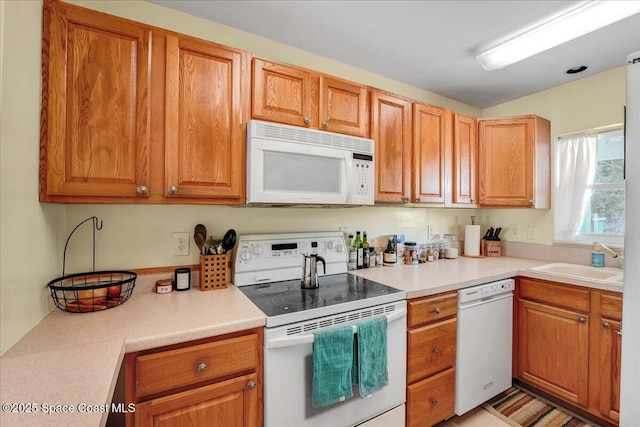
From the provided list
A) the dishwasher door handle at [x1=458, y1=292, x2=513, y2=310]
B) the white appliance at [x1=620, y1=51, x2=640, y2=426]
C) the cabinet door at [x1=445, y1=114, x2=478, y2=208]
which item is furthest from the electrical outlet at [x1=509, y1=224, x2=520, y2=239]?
the white appliance at [x1=620, y1=51, x2=640, y2=426]

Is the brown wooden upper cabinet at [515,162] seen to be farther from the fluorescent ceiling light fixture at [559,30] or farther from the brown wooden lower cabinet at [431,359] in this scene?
the brown wooden lower cabinet at [431,359]

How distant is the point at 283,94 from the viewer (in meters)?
1.69

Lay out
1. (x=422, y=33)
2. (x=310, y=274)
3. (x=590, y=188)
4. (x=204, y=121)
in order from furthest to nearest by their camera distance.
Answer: (x=590, y=188)
(x=422, y=33)
(x=310, y=274)
(x=204, y=121)

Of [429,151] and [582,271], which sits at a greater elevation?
[429,151]

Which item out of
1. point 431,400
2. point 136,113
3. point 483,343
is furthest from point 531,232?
point 136,113

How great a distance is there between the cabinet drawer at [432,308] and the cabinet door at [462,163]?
900 millimetres

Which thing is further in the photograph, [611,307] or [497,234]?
A: [497,234]

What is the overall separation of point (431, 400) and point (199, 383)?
1.36 metres

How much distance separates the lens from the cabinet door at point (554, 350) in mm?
1908

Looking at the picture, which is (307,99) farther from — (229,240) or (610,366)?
(610,366)

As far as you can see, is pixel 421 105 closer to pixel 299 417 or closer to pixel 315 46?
pixel 315 46

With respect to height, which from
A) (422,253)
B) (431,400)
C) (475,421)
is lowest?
(475,421)

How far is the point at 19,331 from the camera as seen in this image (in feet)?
3.34

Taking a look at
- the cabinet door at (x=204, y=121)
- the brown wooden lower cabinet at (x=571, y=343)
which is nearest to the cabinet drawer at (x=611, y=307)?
the brown wooden lower cabinet at (x=571, y=343)
